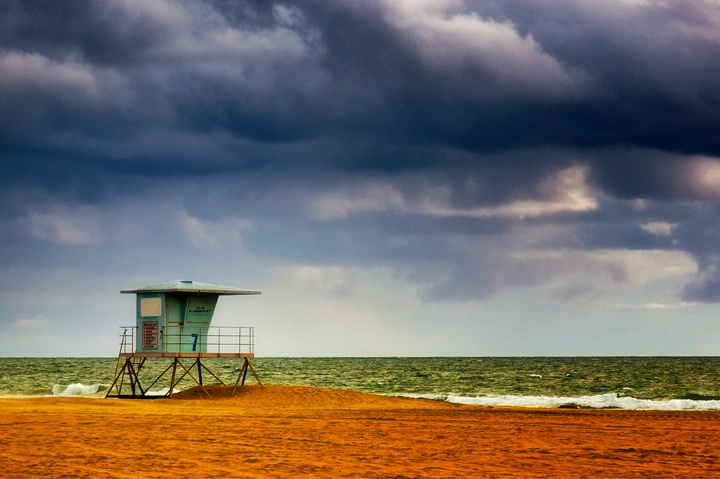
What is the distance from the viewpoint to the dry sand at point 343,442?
51.7ft

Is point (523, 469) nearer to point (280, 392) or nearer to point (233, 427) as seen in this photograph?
point (233, 427)

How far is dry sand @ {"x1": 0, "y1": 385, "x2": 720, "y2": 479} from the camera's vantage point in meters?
15.8

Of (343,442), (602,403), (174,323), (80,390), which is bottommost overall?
(343,442)

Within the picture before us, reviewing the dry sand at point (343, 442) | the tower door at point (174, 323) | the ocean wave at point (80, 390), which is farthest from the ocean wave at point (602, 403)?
the ocean wave at point (80, 390)

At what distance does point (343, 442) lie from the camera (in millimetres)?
19703

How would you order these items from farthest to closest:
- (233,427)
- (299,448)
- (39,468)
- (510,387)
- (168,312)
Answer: (510,387)
(168,312)
(233,427)
(299,448)
(39,468)

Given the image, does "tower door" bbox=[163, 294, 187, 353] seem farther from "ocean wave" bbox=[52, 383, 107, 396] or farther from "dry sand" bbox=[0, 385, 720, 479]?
"ocean wave" bbox=[52, 383, 107, 396]

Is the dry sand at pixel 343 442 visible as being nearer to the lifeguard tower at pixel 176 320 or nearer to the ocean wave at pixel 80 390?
the lifeguard tower at pixel 176 320

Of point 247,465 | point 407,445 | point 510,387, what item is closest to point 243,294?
point 407,445

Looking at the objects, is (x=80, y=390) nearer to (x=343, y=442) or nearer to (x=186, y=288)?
(x=186, y=288)

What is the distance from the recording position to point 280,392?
35625 mm

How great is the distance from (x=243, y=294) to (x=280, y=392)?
415 centimetres

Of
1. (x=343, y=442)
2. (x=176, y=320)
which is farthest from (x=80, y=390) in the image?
(x=343, y=442)

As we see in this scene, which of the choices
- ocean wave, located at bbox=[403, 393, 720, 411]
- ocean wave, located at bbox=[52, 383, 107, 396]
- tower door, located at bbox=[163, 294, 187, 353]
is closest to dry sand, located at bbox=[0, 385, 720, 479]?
tower door, located at bbox=[163, 294, 187, 353]
